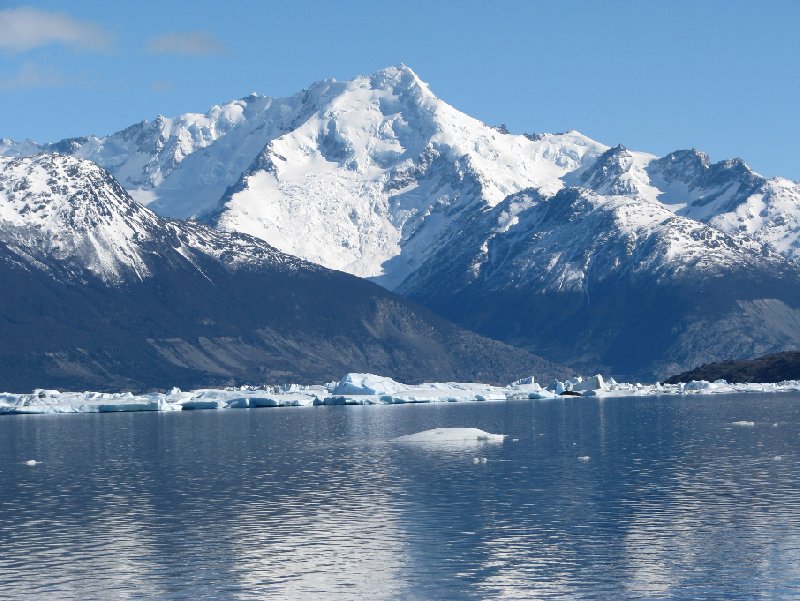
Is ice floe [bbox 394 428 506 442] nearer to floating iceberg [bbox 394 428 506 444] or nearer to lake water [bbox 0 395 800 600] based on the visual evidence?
floating iceberg [bbox 394 428 506 444]

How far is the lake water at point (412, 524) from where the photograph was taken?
75.4m

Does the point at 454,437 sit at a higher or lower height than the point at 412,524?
higher

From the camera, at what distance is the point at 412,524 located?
94938 millimetres

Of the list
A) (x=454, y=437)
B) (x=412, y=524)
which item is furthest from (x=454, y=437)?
(x=412, y=524)

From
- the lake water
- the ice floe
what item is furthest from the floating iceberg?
the lake water

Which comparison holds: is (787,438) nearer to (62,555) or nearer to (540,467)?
(540,467)

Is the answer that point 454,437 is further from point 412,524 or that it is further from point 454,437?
point 412,524

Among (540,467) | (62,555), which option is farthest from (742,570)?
(540,467)

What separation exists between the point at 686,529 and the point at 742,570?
13814 mm

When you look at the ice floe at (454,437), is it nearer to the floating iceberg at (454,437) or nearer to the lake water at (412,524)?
the floating iceberg at (454,437)

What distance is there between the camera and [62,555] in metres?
86.2

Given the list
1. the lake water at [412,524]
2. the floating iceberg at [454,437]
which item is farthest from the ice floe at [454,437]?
the lake water at [412,524]

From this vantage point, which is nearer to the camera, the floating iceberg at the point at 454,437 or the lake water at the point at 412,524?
the lake water at the point at 412,524

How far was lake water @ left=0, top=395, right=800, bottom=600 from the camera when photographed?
247ft
